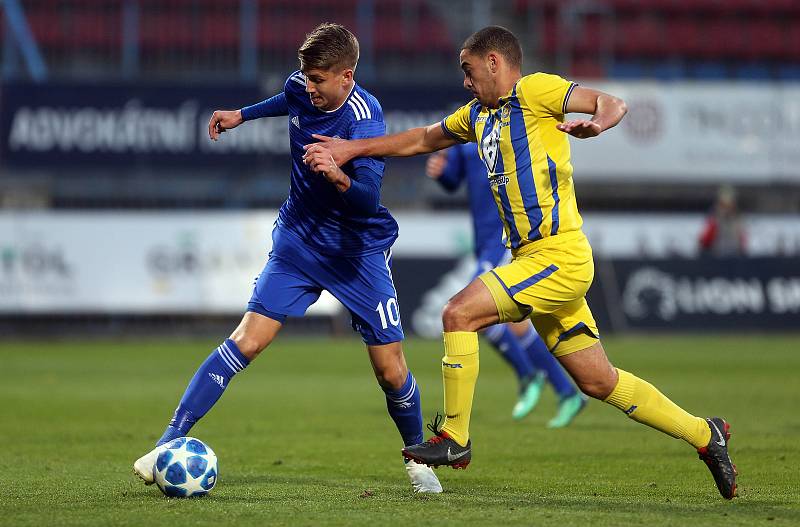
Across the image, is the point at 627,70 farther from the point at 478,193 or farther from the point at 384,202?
the point at 478,193

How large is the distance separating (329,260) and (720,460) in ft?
7.08

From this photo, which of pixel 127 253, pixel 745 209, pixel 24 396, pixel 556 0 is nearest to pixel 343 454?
pixel 24 396

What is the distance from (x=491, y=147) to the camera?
240 inches

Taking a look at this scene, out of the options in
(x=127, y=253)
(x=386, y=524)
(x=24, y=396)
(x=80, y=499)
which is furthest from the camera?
(x=127, y=253)

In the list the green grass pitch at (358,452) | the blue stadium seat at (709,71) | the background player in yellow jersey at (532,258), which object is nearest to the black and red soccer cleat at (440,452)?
the background player in yellow jersey at (532,258)

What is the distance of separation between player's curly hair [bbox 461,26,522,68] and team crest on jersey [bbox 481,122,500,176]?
332 mm

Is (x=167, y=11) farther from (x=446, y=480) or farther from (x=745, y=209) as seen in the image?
(x=446, y=480)

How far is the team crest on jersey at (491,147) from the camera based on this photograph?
19.9 ft

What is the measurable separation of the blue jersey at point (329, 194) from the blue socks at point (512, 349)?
144 inches

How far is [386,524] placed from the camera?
5.12 metres

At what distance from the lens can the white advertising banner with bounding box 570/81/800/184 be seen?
22.9 metres

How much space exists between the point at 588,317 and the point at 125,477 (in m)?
2.57

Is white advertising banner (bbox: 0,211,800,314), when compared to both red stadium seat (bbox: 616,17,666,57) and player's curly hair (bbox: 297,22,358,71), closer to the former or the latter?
red stadium seat (bbox: 616,17,666,57)

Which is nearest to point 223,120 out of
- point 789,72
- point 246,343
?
point 246,343
